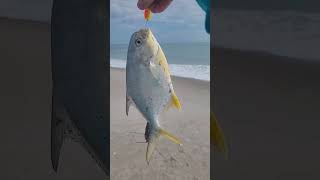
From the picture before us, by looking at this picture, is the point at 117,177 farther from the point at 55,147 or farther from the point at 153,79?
the point at 153,79

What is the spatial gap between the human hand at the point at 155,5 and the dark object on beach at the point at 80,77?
155 millimetres

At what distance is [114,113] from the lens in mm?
2404

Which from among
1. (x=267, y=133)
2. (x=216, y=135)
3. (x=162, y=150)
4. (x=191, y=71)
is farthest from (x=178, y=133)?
(x=216, y=135)

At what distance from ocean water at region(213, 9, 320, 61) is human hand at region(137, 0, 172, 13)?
23.0 inches

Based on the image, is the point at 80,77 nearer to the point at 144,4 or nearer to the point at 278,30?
the point at 144,4

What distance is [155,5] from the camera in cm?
102

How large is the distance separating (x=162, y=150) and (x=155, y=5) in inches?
47.9

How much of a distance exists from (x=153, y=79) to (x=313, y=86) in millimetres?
2443

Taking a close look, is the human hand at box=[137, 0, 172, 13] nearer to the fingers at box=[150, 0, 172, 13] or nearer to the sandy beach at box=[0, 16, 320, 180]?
the fingers at box=[150, 0, 172, 13]

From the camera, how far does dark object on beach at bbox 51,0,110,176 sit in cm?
105

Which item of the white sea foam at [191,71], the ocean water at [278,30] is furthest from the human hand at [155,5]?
the white sea foam at [191,71]

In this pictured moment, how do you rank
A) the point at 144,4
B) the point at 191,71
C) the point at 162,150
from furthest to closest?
1. the point at 191,71
2. the point at 162,150
3. the point at 144,4

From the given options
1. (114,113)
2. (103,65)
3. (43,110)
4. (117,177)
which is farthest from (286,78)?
(103,65)

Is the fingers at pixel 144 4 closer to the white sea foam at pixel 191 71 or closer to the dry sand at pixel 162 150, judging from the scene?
the dry sand at pixel 162 150
